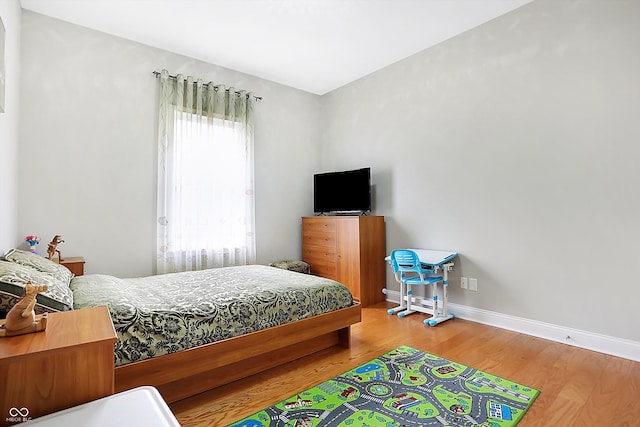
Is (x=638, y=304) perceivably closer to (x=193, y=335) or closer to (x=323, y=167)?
(x=193, y=335)

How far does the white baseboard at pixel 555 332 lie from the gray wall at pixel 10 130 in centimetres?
400

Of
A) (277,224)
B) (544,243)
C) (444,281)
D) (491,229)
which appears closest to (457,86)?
(491,229)

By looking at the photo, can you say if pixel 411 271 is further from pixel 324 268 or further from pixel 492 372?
pixel 324 268

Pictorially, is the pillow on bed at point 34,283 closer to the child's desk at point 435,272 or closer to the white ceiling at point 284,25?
the white ceiling at point 284,25

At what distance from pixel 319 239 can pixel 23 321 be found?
355cm

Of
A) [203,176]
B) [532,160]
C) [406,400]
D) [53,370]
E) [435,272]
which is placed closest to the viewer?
[53,370]

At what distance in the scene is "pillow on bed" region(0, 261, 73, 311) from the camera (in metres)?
1.38

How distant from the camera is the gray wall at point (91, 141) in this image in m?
3.00

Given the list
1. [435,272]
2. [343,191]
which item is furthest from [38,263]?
[435,272]

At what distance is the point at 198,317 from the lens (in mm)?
1945

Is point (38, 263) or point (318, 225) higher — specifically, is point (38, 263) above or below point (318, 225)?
below

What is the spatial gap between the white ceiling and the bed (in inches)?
94.9

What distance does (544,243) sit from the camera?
113 inches
